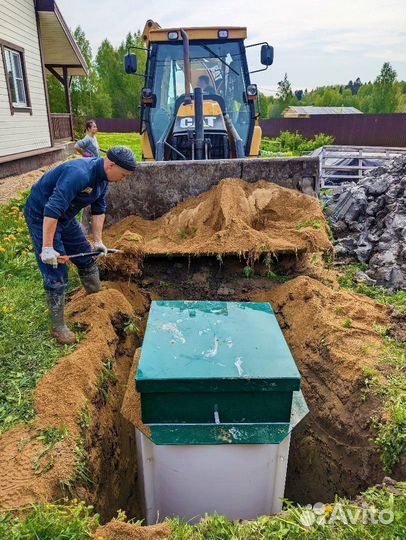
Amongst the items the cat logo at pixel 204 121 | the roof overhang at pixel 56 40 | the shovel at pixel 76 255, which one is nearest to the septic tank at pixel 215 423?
the shovel at pixel 76 255

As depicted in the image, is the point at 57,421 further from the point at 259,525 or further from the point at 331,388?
the point at 331,388

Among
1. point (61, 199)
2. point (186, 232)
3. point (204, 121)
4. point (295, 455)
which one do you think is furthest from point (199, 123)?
point (295, 455)

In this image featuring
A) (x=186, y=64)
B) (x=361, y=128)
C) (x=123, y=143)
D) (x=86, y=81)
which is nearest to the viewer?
(x=186, y=64)

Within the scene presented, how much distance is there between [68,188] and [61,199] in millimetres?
100

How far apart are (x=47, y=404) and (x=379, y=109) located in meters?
43.7

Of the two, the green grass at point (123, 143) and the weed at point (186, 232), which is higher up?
the weed at point (186, 232)

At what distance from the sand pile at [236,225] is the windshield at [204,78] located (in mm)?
1982

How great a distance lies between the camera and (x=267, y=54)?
625cm

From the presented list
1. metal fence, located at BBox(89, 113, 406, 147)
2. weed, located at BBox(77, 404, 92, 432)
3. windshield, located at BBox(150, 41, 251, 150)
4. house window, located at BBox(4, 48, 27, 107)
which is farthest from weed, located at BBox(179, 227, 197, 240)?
metal fence, located at BBox(89, 113, 406, 147)

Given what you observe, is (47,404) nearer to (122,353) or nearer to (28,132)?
(122,353)

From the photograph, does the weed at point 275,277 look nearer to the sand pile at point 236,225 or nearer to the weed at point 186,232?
the sand pile at point 236,225

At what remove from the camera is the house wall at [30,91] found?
9461 millimetres

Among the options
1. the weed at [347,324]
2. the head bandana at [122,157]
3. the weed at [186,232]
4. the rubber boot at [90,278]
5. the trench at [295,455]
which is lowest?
the trench at [295,455]

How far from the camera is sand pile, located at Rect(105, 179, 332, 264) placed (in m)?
4.55
